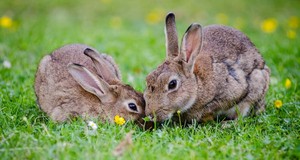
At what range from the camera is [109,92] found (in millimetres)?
6148

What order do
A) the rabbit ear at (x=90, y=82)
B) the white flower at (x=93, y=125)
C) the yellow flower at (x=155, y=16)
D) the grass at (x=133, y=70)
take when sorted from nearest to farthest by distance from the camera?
the grass at (x=133, y=70) → the white flower at (x=93, y=125) → the rabbit ear at (x=90, y=82) → the yellow flower at (x=155, y=16)

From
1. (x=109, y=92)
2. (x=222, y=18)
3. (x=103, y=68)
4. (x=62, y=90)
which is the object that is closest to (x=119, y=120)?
(x=109, y=92)

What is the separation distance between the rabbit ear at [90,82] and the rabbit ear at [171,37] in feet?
2.99

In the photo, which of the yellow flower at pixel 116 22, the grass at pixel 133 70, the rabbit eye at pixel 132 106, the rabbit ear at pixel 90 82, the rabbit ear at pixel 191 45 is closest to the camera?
the grass at pixel 133 70

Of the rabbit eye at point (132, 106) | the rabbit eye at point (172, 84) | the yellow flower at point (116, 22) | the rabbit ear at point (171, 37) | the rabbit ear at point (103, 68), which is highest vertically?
the rabbit ear at point (171, 37)

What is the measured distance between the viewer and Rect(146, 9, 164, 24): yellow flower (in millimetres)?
12810

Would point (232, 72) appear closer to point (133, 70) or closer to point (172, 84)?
point (172, 84)

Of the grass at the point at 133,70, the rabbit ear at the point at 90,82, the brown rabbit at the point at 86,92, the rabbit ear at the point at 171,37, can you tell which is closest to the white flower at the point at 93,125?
the grass at the point at 133,70

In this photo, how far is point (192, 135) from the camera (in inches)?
211

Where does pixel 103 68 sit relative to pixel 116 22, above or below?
above

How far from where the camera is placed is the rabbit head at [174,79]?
5543 millimetres

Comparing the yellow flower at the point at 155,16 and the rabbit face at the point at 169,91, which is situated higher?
the rabbit face at the point at 169,91

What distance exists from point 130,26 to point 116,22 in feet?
1.32

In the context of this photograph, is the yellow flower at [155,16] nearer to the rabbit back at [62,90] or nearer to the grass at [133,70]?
the grass at [133,70]
